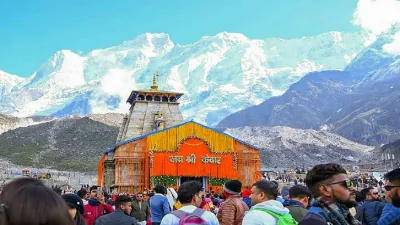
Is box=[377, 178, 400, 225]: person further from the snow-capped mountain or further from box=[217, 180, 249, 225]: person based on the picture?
the snow-capped mountain

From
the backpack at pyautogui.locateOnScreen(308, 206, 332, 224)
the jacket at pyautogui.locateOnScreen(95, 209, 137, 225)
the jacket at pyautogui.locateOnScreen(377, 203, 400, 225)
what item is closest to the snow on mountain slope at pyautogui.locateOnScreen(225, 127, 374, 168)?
the jacket at pyautogui.locateOnScreen(95, 209, 137, 225)

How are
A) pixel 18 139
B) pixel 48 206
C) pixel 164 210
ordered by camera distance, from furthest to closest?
pixel 18 139
pixel 164 210
pixel 48 206

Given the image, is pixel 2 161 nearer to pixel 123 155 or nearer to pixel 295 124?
pixel 123 155

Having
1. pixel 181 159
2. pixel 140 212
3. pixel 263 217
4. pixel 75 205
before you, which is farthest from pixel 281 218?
pixel 181 159

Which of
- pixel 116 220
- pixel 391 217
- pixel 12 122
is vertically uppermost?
pixel 12 122

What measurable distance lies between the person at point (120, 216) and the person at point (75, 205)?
0.84 meters

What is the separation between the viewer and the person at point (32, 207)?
2100 millimetres

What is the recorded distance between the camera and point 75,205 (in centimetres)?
516

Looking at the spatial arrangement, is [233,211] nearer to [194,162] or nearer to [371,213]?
[371,213]

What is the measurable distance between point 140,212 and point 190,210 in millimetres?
5966

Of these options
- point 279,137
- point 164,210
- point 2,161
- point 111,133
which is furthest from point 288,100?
point 164,210

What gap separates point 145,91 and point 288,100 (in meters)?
139

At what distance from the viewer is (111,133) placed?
89.9 m

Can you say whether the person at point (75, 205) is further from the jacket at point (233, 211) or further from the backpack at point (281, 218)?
the backpack at point (281, 218)
